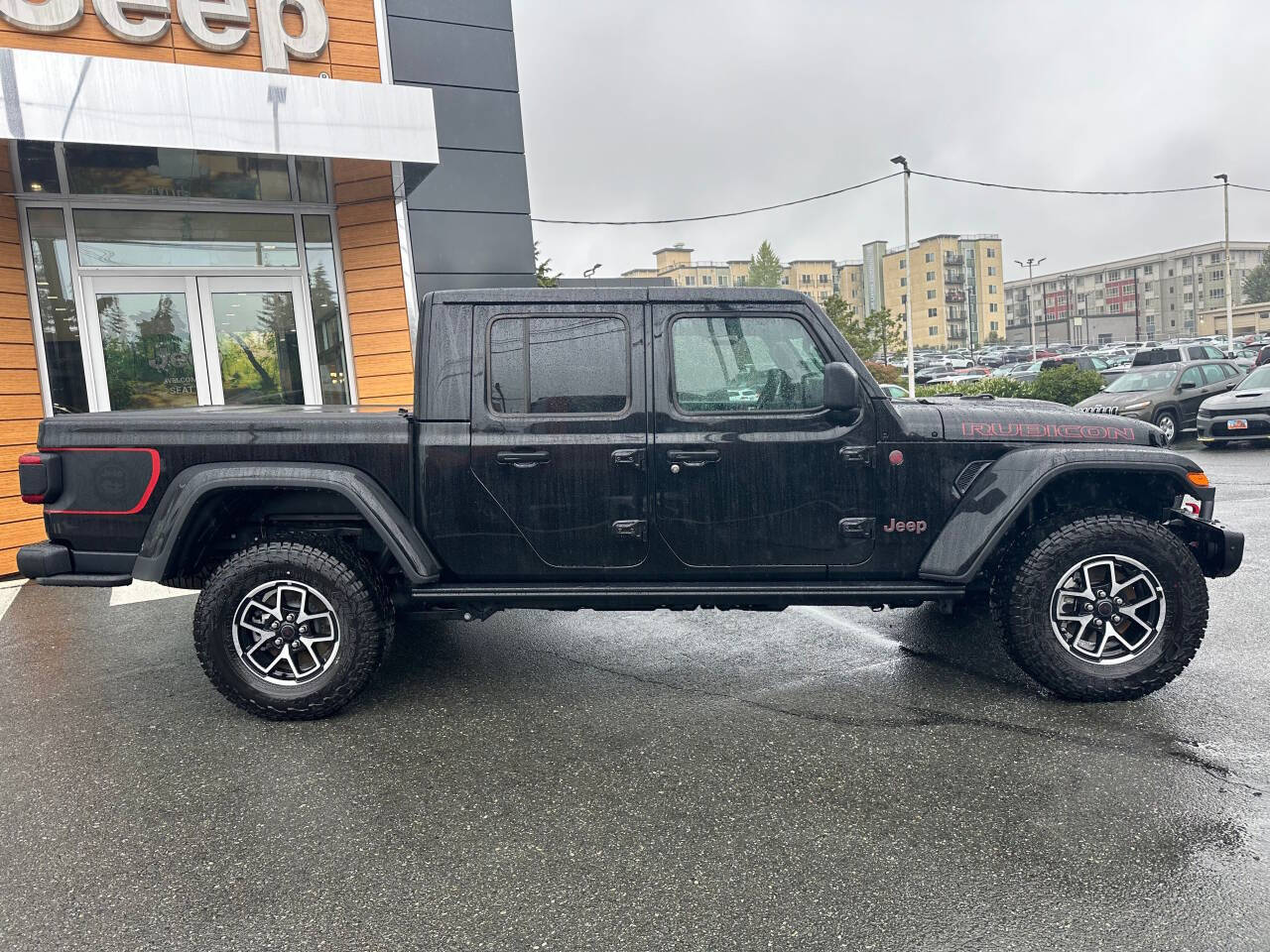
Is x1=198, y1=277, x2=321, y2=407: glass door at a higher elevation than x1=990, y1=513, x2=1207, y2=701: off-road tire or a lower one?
higher

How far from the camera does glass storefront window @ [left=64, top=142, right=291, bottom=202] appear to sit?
8078 mm

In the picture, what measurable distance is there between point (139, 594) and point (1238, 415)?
15.2 m

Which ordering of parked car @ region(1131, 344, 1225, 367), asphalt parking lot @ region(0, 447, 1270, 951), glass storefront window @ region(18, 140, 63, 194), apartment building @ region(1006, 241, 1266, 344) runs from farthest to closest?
apartment building @ region(1006, 241, 1266, 344)
parked car @ region(1131, 344, 1225, 367)
glass storefront window @ region(18, 140, 63, 194)
asphalt parking lot @ region(0, 447, 1270, 951)

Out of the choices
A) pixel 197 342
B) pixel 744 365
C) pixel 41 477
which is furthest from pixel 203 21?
pixel 744 365

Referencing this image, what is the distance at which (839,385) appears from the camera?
3.81 meters

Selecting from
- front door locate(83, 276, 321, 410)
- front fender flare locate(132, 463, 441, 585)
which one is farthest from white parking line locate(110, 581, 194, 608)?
front fender flare locate(132, 463, 441, 585)

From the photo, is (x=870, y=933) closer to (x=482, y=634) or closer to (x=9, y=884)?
(x=9, y=884)

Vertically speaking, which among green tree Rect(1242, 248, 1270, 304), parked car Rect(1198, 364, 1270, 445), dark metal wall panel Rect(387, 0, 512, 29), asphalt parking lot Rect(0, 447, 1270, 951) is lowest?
asphalt parking lot Rect(0, 447, 1270, 951)

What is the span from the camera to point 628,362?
408 cm

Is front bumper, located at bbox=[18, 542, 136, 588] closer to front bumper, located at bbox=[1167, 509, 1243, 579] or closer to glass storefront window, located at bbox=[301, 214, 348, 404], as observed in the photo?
front bumper, located at bbox=[1167, 509, 1243, 579]

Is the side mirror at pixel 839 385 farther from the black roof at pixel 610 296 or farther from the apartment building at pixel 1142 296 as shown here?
the apartment building at pixel 1142 296

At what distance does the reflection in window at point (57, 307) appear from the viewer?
8500mm

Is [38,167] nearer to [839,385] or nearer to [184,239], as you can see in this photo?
[184,239]

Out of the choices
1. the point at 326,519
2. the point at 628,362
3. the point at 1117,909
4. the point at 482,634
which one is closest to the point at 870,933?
the point at 1117,909
